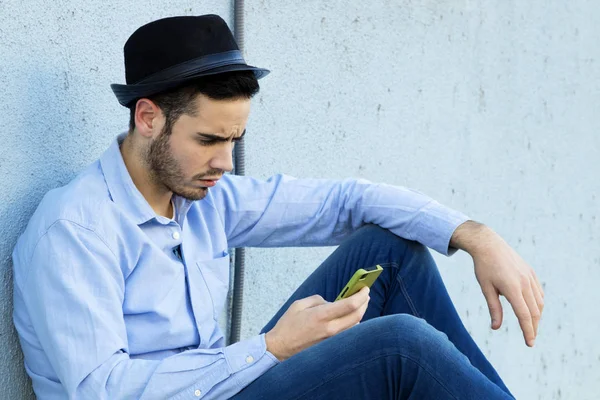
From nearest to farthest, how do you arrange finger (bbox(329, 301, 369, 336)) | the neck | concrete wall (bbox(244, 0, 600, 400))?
finger (bbox(329, 301, 369, 336)) < the neck < concrete wall (bbox(244, 0, 600, 400))

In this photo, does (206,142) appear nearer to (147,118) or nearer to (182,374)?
(147,118)

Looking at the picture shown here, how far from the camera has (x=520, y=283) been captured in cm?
250

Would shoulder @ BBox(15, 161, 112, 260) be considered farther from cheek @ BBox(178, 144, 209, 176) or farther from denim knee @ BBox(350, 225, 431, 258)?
denim knee @ BBox(350, 225, 431, 258)

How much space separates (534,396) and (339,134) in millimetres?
1555

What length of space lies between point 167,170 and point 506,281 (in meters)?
0.85

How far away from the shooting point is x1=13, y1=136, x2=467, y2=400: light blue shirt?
205 centimetres

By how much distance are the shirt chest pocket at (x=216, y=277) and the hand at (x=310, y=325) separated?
1.26 ft

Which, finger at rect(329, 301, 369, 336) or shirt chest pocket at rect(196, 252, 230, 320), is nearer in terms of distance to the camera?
finger at rect(329, 301, 369, 336)

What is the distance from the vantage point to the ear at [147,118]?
2289 millimetres

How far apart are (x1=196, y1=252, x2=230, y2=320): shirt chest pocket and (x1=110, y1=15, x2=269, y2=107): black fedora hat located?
447 millimetres

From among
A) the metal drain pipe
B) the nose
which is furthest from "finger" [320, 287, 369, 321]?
the metal drain pipe

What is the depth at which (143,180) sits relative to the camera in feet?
7.72

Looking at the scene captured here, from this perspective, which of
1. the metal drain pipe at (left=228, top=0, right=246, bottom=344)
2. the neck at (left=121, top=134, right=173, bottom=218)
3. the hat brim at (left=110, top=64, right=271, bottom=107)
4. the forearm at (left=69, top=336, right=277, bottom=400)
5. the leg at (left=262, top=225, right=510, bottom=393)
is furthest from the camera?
the metal drain pipe at (left=228, top=0, right=246, bottom=344)

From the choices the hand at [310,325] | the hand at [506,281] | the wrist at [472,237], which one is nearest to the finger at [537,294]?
the hand at [506,281]
